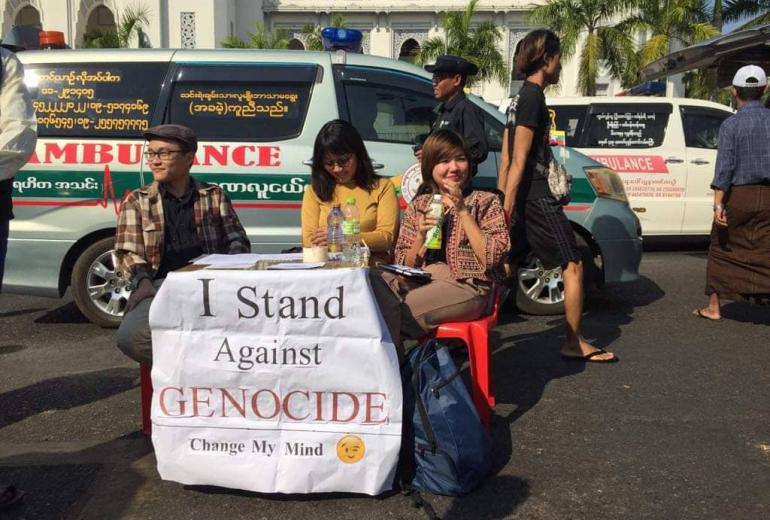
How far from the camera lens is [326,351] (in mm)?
2791

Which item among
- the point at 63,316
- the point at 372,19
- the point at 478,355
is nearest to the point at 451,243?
the point at 478,355

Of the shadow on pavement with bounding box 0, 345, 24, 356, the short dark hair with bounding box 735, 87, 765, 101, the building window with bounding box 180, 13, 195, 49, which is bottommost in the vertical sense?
the shadow on pavement with bounding box 0, 345, 24, 356

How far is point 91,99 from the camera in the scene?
5395 millimetres

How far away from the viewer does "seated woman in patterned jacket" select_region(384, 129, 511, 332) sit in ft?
11.3

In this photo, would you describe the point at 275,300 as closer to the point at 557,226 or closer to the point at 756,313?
the point at 557,226

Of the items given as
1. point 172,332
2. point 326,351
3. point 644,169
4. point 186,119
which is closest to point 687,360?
point 326,351

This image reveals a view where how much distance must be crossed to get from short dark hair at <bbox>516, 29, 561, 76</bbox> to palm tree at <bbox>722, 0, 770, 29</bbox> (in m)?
21.3

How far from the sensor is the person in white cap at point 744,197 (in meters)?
5.41

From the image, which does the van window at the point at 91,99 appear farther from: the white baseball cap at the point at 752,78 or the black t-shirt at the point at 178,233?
the white baseball cap at the point at 752,78

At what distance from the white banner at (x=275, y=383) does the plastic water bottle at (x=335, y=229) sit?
784 millimetres

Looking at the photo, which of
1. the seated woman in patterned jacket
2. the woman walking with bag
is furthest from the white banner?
the woman walking with bag

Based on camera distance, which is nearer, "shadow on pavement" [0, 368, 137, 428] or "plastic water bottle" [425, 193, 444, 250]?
"plastic water bottle" [425, 193, 444, 250]

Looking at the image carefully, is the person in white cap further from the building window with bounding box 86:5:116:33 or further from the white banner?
the building window with bounding box 86:5:116:33

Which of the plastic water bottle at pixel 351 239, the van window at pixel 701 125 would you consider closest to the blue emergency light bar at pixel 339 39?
the plastic water bottle at pixel 351 239
